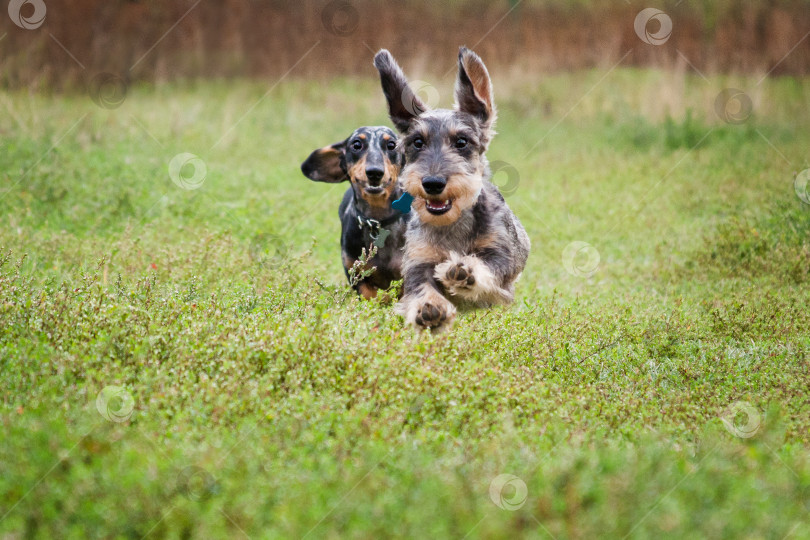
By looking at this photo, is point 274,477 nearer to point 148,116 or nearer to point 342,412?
point 342,412

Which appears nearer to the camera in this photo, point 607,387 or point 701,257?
point 607,387

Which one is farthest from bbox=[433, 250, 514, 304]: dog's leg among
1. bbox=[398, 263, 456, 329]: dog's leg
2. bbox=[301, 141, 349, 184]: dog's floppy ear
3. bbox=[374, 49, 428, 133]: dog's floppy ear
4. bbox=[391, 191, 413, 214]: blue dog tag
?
bbox=[301, 141, 349, 184]: dog's floppy ear

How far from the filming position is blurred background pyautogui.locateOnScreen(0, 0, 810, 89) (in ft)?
69.5

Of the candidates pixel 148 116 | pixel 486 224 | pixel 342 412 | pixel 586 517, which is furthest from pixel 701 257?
pixel 148 116

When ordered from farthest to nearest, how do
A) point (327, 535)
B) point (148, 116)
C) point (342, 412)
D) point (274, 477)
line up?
1. point (148, 116)
2. point (342, 412)
3. point (274, 477)
4. point (327, 535)

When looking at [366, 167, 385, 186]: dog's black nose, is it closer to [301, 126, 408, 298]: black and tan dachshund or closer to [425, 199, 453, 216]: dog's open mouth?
[301, 126, 408, 298]: black and tan dachshund

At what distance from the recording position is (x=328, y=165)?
8789mm

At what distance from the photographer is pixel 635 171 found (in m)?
15.2

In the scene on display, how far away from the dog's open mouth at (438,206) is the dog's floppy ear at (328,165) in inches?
86.4

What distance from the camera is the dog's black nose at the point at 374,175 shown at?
26.3 feet

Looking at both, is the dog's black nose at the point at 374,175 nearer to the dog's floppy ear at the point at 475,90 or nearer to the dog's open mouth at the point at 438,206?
the dog's floppy ear at the point at 475,90

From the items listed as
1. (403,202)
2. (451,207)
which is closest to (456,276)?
(451,207)

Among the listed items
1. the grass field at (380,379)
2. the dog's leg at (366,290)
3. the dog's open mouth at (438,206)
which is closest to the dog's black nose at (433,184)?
the dog's open mouth at (438,206)

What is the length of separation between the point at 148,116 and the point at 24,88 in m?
2.82
